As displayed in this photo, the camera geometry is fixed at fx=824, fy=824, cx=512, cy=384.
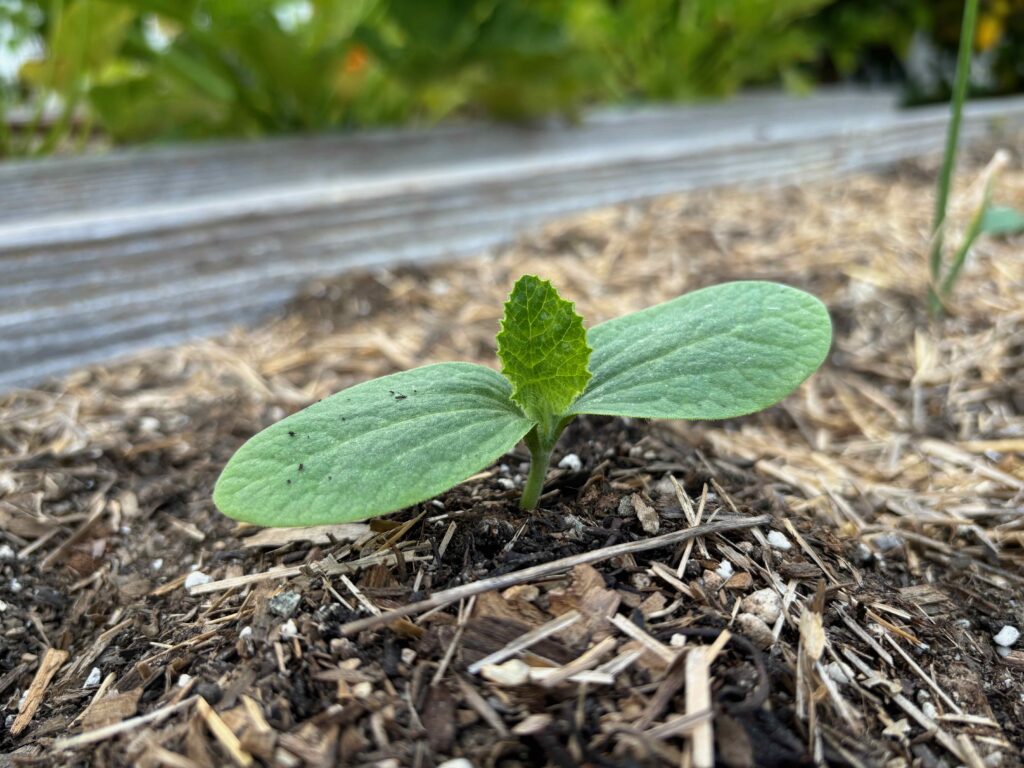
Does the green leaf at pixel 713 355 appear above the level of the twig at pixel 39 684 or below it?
above

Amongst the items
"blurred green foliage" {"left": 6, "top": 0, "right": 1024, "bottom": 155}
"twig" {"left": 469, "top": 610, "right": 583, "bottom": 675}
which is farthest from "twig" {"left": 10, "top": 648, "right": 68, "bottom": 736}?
"blurred green foliage" {"left": 6, "top": 0, "right": 1024, "bottom": 155}

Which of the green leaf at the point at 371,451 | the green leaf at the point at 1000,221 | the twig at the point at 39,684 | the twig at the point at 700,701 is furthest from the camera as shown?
the green leaf at the point at 1000,221

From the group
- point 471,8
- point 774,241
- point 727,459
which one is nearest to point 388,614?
point 727,459

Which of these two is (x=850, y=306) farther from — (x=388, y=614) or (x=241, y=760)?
(x=241, y=760)

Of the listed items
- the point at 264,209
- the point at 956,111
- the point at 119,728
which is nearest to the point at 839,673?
the point at 119,728

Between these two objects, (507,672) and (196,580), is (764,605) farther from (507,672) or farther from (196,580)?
(196,580)

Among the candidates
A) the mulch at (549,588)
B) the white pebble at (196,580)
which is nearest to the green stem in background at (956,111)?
the mulch at (549,588)

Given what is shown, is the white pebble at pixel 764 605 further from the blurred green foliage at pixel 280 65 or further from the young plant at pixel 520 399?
the blurred green foliage at pixel 280 65

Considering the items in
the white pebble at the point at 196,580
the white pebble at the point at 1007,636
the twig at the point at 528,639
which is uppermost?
the twig at the point at 528,639
